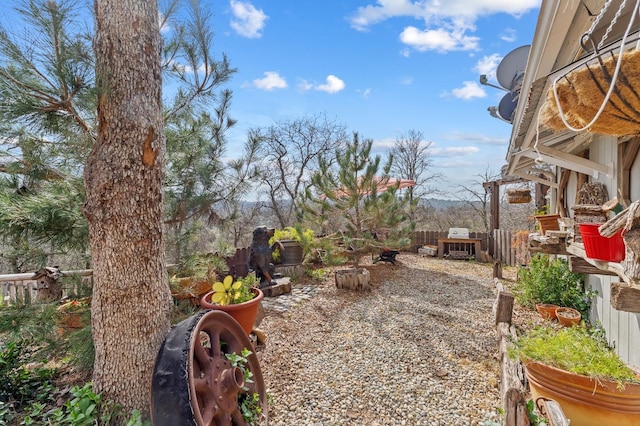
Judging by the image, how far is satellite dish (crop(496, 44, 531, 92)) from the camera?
3.58m

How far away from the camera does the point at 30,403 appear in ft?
5.99

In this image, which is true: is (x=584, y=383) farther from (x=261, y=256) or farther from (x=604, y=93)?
(x=261, y=256)

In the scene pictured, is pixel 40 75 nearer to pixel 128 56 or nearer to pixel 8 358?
pixel 128 56

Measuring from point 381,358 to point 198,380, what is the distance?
1824mm

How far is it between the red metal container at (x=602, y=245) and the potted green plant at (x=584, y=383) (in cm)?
75

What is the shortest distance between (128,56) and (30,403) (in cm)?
211

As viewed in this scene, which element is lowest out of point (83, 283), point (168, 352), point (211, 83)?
point (168, 352)

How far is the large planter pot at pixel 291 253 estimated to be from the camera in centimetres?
608

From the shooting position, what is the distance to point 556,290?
3650 mm

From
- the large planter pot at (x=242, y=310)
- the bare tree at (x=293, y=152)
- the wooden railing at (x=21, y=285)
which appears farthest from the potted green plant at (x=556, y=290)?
the bare tree at (x=293, y=152)

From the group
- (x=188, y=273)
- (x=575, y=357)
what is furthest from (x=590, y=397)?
(x=188, y=273)

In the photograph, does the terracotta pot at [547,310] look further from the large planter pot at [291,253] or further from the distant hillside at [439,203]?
the distant hillside at [439,203]

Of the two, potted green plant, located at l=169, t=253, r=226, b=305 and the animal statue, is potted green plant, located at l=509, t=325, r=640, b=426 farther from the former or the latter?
the animal statue

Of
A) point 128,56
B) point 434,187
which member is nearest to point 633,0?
point 128,56
